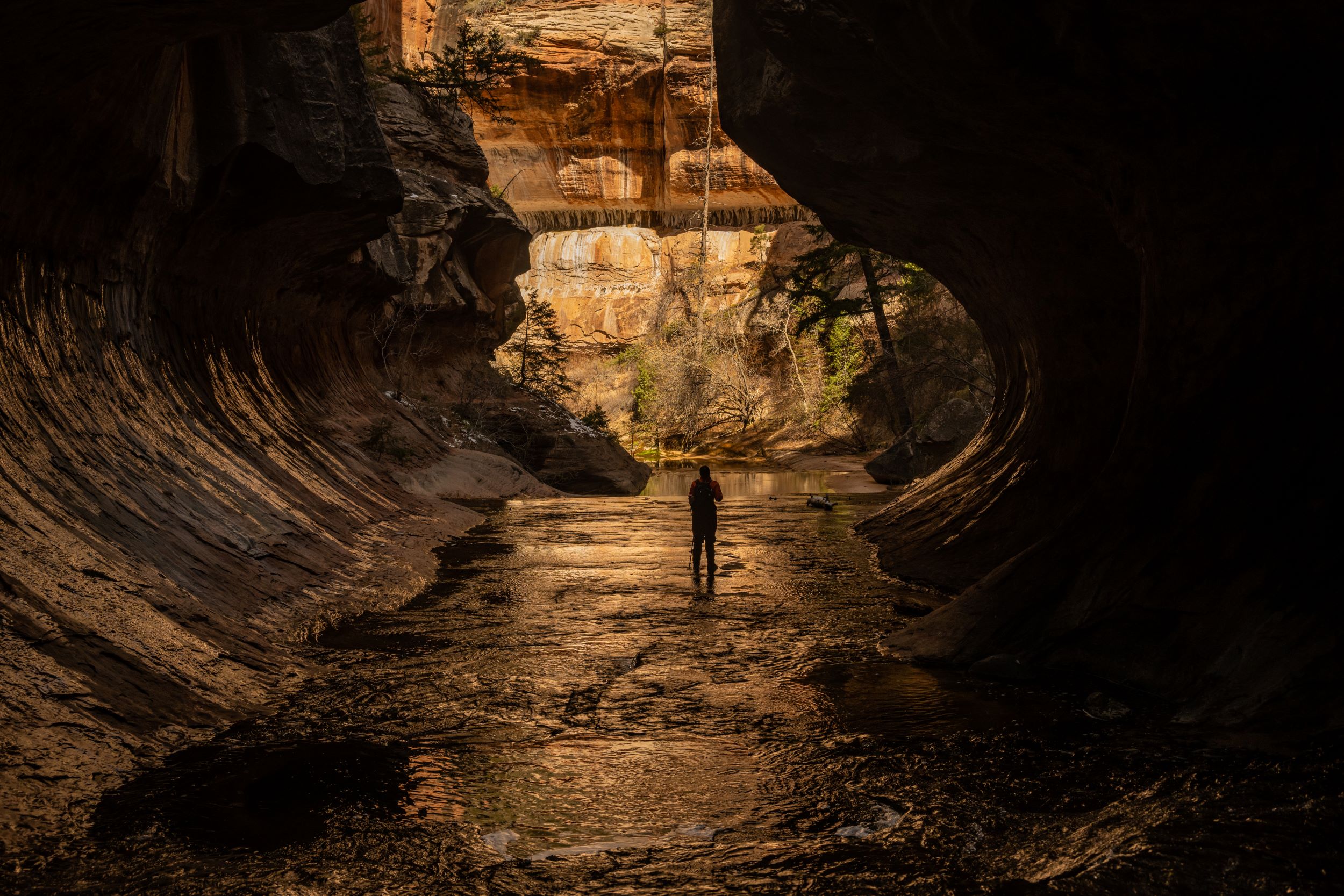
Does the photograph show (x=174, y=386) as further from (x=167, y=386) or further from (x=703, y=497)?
(x=703, y=497)

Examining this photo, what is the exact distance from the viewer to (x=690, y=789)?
4.47 metres

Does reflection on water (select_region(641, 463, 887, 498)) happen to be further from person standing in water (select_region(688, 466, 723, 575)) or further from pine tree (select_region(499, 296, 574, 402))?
person standing in water (select_region(688, 466, 723, 575))

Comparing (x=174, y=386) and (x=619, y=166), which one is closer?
(x=174, y=386)

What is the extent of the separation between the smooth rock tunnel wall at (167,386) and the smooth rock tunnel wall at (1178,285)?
444 centimetres

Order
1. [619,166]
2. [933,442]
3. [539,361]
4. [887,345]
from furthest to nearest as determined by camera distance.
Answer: [619,166] < [539,361] < [887,345] < [933,442]

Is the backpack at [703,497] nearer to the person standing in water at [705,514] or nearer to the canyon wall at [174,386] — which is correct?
the person standing in water at [705,514]

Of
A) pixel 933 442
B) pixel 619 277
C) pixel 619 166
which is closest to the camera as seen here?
pixel 933 442

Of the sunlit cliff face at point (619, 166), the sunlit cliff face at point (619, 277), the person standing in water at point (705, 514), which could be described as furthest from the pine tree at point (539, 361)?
the person standing in water at point (705, 514)

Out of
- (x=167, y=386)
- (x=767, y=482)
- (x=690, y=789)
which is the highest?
(x=167, y=386)

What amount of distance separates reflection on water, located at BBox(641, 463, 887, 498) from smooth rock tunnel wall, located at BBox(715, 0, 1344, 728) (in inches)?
607

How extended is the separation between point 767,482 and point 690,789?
24.4 metres

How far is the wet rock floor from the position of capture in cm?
353

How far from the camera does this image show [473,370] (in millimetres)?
28641

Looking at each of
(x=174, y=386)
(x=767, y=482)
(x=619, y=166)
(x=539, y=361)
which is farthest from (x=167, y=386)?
(x=619, y=166)
